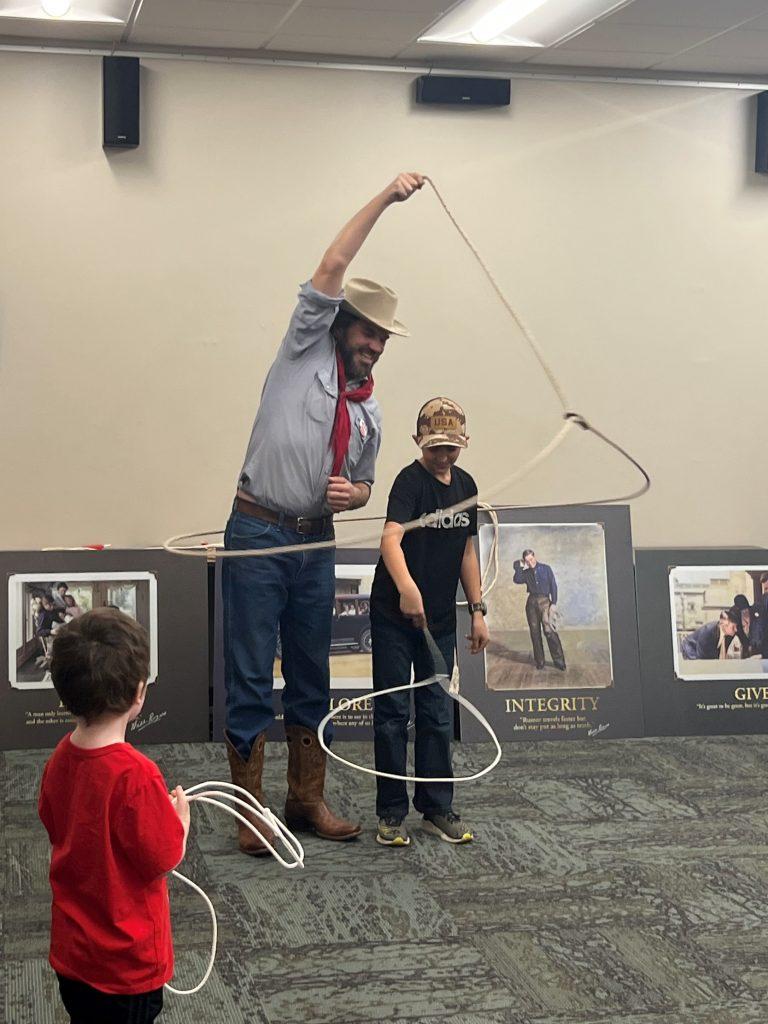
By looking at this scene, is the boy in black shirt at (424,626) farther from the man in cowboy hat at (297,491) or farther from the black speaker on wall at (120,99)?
the black speaker on wall at (120,99)

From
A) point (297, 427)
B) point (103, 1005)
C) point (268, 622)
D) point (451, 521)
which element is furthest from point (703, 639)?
point (103, 1005)

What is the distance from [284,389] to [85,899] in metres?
1.99

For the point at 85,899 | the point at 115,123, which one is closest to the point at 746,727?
the point at 115,123

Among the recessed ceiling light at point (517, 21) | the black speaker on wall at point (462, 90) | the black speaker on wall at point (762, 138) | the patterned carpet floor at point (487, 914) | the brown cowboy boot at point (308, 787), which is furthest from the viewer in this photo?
the black speaker on wall at point (762, 138)

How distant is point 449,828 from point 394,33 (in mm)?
3183

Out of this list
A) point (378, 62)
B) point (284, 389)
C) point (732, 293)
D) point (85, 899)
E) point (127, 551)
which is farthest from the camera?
point (732, 293)

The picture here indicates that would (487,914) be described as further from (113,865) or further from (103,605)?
(103,605)

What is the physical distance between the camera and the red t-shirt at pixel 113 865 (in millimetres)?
1843

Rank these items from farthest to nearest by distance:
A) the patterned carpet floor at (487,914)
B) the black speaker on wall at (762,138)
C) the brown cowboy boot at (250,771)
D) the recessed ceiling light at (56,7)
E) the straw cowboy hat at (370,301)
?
1. the black speaker on wall at (762,138)
2. the recessed ceiling light at (56,7)
3. the brown cowboy boot at (250,771)
4. the straw cowboy hat at (370,301)
5. the patterned carpet floor at (487,914)

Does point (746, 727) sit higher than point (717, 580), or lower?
lower

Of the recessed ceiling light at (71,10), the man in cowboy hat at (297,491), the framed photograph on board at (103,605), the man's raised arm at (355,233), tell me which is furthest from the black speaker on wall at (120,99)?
the man's raised arm at (355,233)

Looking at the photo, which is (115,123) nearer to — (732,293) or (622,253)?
(622,253)

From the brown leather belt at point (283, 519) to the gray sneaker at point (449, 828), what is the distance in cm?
93

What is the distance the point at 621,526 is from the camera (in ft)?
17.9
